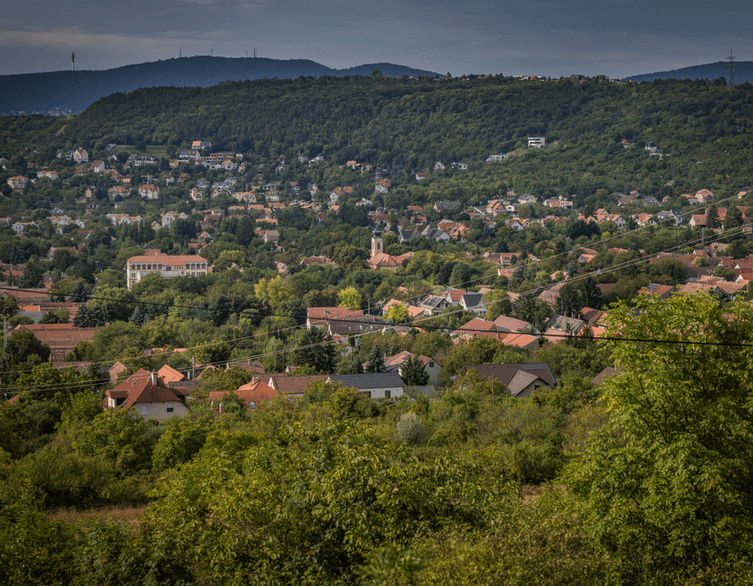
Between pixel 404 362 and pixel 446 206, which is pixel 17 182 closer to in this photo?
pixel 446 206

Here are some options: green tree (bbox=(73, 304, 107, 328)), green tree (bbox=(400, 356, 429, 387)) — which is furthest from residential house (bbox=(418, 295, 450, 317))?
green tree (bbox=(73, 304, 107, 328))

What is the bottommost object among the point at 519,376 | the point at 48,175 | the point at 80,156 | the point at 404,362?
the point at 404,362

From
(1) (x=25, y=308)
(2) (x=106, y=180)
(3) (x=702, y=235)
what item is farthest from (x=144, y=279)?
(2) (x=106, y=180)

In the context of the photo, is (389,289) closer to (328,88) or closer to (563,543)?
(563,543)

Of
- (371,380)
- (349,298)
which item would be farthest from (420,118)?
(371,380)

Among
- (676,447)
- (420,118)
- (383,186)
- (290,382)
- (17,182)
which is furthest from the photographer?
(420,118)

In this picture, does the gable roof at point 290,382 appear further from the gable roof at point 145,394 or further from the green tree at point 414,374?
the green tree at point 414,374
